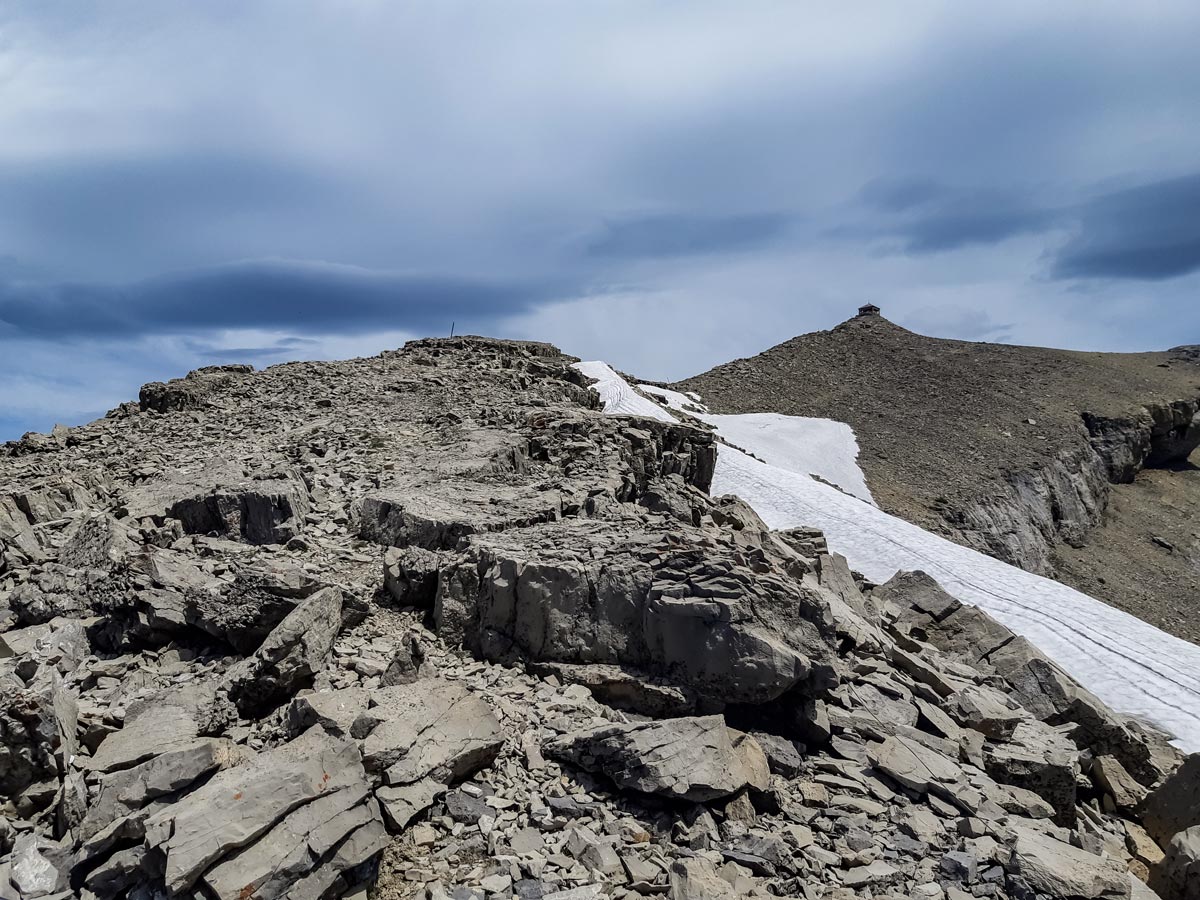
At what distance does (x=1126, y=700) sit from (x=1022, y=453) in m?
29.9

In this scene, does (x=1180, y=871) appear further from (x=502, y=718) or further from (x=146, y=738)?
(x=146, y=738)

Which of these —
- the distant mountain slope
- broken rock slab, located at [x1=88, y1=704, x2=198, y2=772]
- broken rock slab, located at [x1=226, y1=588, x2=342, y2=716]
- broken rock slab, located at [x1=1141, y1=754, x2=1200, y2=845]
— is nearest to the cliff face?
the distant mountain slope

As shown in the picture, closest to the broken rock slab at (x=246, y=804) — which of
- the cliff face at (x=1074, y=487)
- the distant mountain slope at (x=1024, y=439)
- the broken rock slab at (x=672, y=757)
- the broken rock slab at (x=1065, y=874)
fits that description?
the broken rock slab at (x=672, y=757)

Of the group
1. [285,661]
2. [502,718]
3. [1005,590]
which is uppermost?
[285,661]

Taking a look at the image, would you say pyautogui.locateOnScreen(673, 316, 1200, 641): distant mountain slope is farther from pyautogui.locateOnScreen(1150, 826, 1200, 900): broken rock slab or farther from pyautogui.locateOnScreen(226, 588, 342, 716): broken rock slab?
pyautogui.locateOnScreen(226, 588, 342, 716): broken rock slab

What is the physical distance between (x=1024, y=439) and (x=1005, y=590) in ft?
90.9

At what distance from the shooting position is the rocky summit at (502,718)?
589 cm

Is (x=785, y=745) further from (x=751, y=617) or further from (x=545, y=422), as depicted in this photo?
(x=545, y=422)

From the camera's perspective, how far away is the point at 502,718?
24.8ft

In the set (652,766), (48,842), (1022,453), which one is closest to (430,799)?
(652,766)

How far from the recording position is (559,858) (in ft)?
19.8

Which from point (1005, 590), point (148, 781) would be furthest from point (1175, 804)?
point (1005, 590)

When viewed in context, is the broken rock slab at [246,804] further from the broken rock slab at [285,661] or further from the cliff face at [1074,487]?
the cliff face at [1074,487]

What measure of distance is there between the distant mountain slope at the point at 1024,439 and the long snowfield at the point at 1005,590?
27.0 ft
